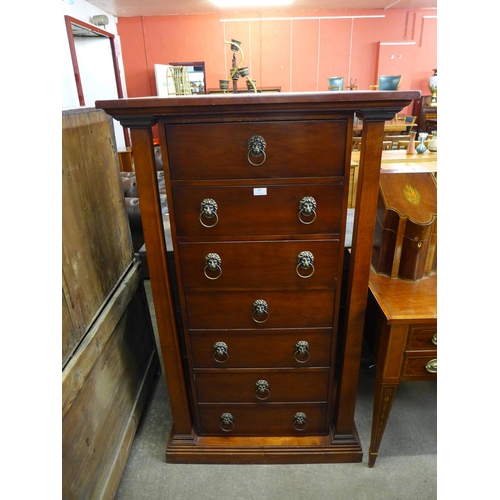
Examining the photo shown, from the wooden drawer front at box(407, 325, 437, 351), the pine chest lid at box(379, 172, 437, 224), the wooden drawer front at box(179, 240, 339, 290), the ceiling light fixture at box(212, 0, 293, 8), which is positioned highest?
the ceiling light fixture at box(212, 0, 293, 8)

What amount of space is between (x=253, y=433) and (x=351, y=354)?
552mm

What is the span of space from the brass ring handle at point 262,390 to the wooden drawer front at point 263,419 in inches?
Answer: 2.0

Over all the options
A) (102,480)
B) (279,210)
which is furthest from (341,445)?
(279,210)

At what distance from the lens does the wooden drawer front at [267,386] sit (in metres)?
1.31

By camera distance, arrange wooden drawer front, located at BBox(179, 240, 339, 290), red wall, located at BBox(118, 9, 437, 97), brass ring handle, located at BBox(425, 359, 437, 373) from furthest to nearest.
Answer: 1. red wall, located at BBox(118, 9, 437, 97)
2. brass ring handle, located at BBox(425, 359, 437, 373)
3. wooden drawer front, located at BBox(179, 240, 339, 290)

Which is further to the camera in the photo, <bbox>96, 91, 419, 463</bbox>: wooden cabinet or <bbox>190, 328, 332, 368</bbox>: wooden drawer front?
<bbox>190, 328, 332, 368</bbox>: wooden drawer front

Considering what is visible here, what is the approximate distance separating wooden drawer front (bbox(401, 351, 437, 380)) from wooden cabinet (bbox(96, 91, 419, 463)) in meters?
0.17

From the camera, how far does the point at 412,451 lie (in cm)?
146

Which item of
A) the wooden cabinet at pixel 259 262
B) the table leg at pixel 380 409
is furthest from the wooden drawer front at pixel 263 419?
the table leg at pixel 380 409

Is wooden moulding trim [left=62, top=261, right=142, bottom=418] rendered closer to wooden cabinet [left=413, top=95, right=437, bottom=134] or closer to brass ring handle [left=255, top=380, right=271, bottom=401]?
brass ring handle [left=255, top=380, right=271, bottom=401]

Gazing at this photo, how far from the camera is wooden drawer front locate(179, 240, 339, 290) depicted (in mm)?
1100

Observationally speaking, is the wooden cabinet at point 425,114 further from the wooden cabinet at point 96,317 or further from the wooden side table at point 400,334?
the wooden cabinet at point 96,317

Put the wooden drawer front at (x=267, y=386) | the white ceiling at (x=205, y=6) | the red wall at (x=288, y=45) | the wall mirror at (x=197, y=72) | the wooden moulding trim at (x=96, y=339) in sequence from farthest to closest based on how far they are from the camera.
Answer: the wall mirror at (x=197, y=72) < the red wall at (x=288, y=45) < the white ceiling at (x=205, y=6) < the wooden drawer front at (x=267, y=386) < the wooden moulding trim at (x=96, y=339)

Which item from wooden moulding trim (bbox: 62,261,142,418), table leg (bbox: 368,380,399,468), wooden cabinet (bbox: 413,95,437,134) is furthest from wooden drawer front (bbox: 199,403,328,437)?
wooden cabinet (bbox: 413,95,437,134)
